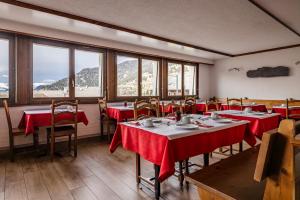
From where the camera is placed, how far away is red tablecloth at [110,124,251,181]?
5.41 ft

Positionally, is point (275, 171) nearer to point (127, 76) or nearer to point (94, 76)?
point (94, 76)

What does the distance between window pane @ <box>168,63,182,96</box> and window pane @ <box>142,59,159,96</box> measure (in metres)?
0.61

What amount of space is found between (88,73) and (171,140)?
3917mm

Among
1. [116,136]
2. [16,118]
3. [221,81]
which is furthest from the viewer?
[221,81]

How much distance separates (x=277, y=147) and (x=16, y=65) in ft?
14.7

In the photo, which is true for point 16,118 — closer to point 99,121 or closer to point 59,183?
point 99,121

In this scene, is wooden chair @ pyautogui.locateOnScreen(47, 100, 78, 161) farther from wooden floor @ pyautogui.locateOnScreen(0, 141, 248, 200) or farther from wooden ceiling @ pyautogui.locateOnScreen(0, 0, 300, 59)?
wooden ceiling @ pyautogui.locateOnScreen(0, 0, 300, 59)

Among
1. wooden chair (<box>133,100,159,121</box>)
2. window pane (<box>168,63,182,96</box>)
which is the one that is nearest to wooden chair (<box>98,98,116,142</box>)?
wooden chair (<box>133,100,159,121</box>)

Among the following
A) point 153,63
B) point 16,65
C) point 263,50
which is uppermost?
point 263,50

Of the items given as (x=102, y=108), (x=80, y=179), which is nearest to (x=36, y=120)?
(x=80, y=179)

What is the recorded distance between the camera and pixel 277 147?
2.51ft

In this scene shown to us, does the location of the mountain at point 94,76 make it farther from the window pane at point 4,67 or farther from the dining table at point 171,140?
the dining table at point 171,140

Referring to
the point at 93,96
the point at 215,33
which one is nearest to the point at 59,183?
the point at 93,96

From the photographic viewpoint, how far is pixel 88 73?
5.03m
